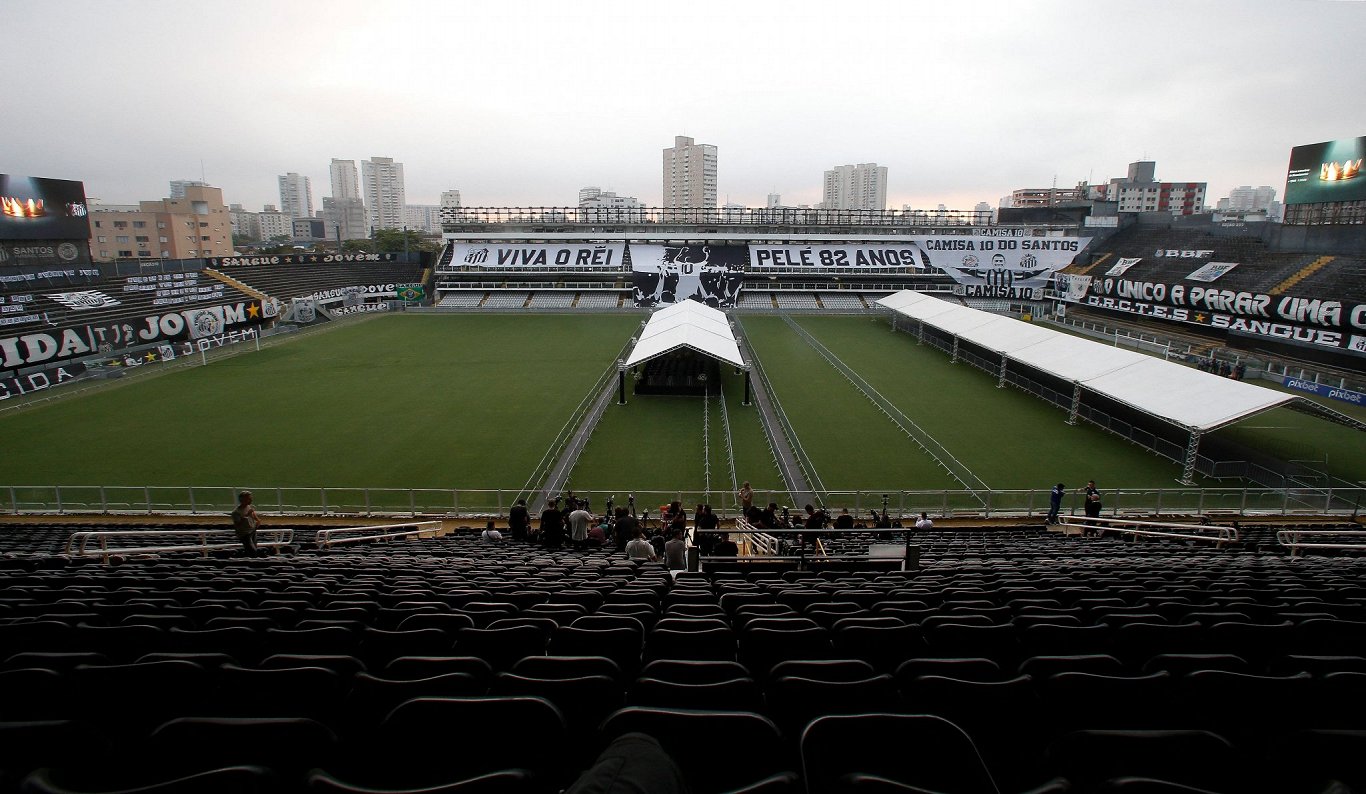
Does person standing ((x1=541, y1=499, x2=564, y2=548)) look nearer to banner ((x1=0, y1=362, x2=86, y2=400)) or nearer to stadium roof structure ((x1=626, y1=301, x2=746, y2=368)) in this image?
stadium roof structure ((x1=626, y1=301, x2=746, y2=368))

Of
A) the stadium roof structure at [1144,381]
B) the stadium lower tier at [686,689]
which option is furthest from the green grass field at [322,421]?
the stadium roof structure at [1144,381]

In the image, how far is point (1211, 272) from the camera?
157 feet

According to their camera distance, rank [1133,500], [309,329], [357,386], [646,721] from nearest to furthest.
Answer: [646,721]
[1133,500]
[357,386]
[309,329]

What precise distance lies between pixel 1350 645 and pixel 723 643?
4463 millimetres

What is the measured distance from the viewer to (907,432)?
23.7 m

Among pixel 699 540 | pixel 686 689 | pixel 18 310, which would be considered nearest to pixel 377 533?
pixel 699 540

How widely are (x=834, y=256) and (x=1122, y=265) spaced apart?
89.4ft

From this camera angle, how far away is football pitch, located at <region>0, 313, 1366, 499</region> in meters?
19.5

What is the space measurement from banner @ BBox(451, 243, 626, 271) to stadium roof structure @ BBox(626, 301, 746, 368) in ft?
112

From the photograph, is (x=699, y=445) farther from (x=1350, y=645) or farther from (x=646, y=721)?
(x=646, y=721)

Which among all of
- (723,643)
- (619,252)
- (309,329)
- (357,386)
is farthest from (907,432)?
(619,252)

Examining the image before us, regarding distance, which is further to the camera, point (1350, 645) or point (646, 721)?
point (1350, 645)

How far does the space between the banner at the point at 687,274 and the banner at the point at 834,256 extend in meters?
2.21

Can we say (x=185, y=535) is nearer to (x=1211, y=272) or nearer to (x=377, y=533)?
(x=377, y=533)
